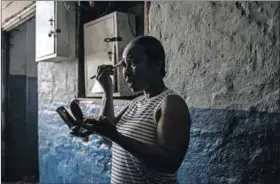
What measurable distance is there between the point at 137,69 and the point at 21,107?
15.8 feet

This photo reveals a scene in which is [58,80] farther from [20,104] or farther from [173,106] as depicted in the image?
[173,106]

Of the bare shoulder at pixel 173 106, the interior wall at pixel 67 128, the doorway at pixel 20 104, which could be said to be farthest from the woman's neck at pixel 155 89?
the doorway at pixel 20 104

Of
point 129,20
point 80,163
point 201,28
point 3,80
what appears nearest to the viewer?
point 201,28

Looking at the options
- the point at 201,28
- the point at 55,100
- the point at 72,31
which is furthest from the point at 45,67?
the point at 201,28

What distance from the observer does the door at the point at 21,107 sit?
5797 millimetres

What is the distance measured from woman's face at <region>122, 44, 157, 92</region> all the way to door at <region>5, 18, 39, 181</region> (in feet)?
15.4

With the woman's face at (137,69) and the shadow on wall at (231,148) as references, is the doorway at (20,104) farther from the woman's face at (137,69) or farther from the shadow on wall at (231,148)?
the woman's face at (137,69)

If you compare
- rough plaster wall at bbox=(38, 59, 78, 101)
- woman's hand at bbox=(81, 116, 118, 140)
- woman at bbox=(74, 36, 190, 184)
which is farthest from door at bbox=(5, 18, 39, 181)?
woman's hand at bbox=(81, 116, 118, 140)

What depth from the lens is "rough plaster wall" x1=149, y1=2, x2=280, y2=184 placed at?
173cm

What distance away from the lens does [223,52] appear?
197 centimetres

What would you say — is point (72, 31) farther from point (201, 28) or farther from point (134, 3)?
point (201, 28)

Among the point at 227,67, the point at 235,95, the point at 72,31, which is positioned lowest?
the point at 235,95

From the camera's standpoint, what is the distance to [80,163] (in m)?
3.56

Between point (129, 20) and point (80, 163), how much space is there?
4.77 ft
